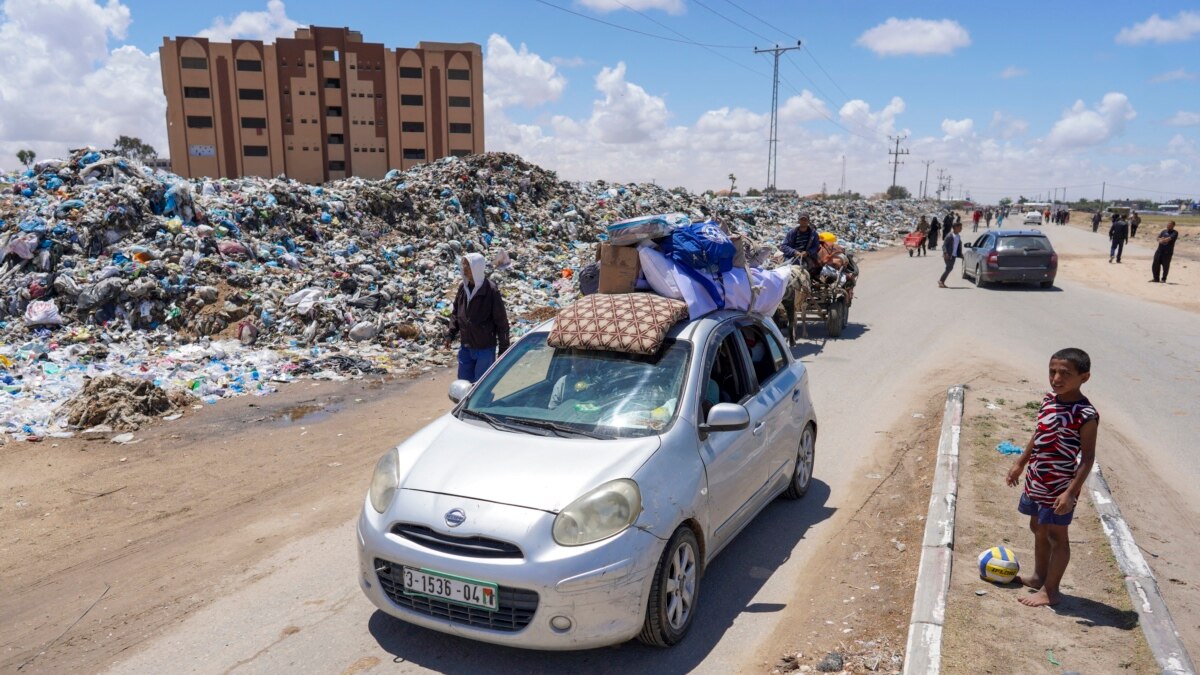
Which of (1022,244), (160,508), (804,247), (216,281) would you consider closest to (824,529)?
(160,508)

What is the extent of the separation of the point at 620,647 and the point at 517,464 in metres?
1.12

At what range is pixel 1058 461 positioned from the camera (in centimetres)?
421

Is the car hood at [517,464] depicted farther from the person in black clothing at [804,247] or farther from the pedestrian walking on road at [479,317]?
the person in black clothing at [804,247]

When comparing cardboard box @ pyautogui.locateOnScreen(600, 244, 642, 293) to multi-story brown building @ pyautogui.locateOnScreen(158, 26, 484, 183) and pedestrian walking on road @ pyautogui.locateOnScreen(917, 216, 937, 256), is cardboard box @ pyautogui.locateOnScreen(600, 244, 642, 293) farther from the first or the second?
multi-story brown building @ pyautogui.locateOnScreen(158, 26, 484, 183)

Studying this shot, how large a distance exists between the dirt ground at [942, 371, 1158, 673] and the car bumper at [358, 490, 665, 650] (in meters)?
1.61

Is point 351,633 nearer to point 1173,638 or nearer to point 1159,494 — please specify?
point 1173,638

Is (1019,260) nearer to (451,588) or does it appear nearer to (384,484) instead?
(384,484)

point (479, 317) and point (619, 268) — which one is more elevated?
point (619, 268)

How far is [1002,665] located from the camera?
379 centimetres

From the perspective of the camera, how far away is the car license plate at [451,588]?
11.8 ft

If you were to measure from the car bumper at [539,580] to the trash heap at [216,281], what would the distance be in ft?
22.0

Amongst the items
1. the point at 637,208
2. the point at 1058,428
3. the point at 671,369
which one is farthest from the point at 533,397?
the point at 637,208

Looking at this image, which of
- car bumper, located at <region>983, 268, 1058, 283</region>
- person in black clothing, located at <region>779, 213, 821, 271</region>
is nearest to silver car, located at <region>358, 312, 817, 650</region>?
person in black clothing, located at <region>779, 213, 821, 271</region>

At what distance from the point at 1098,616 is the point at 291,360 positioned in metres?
10.2
